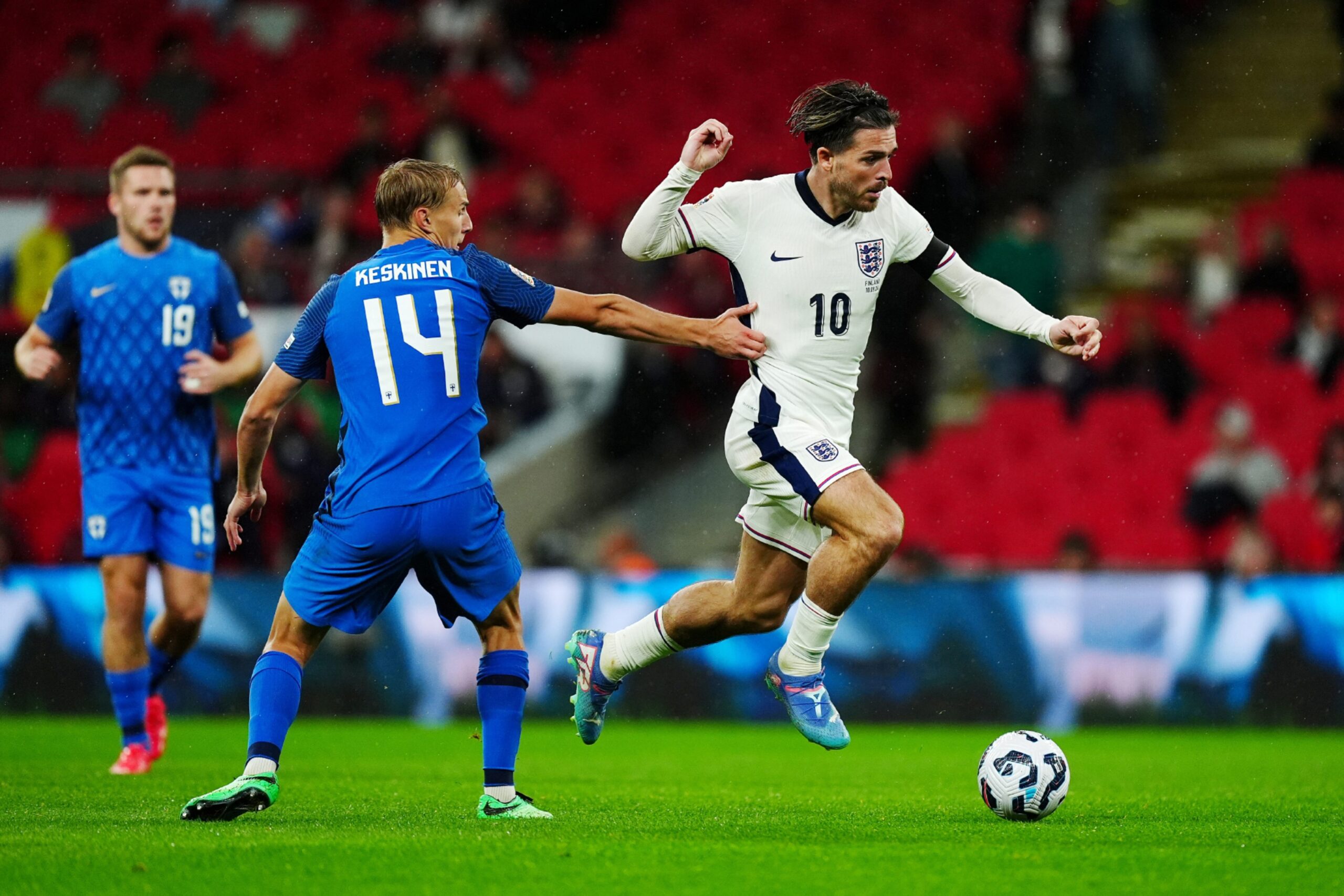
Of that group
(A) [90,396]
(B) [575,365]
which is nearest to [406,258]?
→ (A) [90,396]

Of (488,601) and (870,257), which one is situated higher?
(870,257)

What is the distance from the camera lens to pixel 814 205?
22.9ft

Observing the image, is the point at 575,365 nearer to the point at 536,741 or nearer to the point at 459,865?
the point at 536,741

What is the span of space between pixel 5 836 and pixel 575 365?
32.4 feet

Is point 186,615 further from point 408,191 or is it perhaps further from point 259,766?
point 408,191

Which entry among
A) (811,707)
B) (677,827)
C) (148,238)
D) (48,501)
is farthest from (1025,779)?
(48,501)

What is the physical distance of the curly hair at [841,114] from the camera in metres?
6.80

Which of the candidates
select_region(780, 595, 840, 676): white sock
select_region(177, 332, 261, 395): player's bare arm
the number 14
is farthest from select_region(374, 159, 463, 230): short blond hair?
select_region(177, 332, 261, 395): player's bare arm

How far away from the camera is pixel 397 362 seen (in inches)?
224

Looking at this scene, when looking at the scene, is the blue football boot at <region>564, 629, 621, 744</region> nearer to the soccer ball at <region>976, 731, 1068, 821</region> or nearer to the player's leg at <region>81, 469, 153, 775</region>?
the soccer ball at <region>976, 731, 1068, 821</region>

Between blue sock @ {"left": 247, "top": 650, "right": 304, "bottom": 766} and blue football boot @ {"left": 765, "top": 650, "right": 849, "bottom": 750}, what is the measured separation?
195cm

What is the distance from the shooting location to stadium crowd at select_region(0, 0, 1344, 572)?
13914 millimetres

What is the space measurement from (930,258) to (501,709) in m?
2.71

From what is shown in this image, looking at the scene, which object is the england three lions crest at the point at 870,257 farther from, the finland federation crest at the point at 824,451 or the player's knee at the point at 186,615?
the player's knee at the point at 186,615
